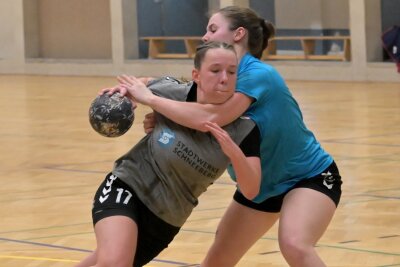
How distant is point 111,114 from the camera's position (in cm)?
518

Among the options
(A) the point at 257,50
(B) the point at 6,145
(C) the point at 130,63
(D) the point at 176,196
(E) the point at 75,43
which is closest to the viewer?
(D) the point at 176,196

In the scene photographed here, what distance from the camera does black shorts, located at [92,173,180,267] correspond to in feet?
16.8

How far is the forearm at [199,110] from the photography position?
16.7 feet

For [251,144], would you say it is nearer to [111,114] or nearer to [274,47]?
[111,114]

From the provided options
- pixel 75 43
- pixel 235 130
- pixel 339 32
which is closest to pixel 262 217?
pixel 235 130

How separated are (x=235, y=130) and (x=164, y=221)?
58 centimetres

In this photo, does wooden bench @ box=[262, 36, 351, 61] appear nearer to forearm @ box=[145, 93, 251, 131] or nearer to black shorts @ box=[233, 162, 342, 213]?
black shorts @ box=[233, 162, 342, 213]

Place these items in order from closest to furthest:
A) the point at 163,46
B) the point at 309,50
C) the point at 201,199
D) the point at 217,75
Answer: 1. the point at 217,75
2. the point at 201,199
3. the point at 309,50
4. the point at 163,46

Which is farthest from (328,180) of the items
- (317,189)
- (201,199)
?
(201,199)

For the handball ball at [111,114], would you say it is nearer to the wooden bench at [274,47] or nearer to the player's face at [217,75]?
the player's face at [217,75]

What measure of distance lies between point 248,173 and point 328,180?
2.44 ft

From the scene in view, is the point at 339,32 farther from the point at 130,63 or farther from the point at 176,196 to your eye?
the point at 176,196

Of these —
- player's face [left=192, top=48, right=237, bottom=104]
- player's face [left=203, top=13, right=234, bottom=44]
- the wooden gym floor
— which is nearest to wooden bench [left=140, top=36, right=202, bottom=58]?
the wooden gym floor

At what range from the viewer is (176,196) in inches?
204
